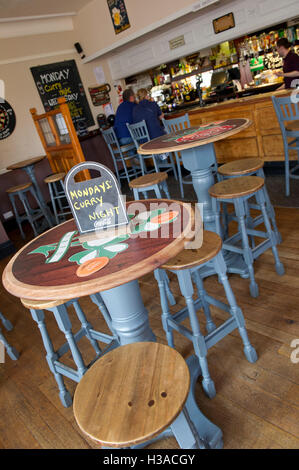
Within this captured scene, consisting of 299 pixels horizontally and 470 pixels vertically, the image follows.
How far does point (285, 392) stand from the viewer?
5.55ft

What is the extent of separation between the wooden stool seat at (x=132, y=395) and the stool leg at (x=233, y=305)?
0.59 meters

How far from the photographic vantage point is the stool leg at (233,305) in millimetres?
1762

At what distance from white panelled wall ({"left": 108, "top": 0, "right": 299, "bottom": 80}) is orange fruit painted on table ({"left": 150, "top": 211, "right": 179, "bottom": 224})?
4.58 meters

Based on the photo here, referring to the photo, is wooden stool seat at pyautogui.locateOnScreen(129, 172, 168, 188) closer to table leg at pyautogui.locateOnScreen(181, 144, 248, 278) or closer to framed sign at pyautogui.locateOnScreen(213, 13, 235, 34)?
table leg at pyautogui.locateOnScreen(181, 144, 248, 278)

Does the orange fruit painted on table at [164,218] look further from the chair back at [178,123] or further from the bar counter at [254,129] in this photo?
the bar counter at [254,129]

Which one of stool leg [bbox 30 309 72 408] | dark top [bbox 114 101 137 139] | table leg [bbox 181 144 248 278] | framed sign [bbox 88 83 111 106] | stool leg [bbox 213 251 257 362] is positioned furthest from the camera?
framed sign [bbox 88 83 111 106]

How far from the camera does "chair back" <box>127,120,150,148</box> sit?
5.06 metres

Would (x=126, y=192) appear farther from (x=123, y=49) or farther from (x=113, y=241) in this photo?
(x=113, y=241)

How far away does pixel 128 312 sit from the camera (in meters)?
1.73

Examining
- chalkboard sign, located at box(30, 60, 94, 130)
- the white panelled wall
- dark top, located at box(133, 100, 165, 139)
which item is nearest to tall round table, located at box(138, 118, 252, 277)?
dark top, located at box(133, 100, 165, 139)

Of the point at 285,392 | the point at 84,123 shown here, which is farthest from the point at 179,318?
the point at 84,123

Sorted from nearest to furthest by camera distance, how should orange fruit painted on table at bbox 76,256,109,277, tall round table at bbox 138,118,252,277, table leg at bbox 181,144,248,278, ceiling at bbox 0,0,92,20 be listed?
orange fruit painted on table at bbox 76,256,109,277 < tall round table at bbox 138,118,252,277 < table leg at bbox 181,144,248,278 < ceiling at bbox 0,0,92,20

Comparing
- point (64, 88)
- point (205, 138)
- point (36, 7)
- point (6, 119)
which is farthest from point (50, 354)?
point (64, 88)

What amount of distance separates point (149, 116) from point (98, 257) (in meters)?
4.16
